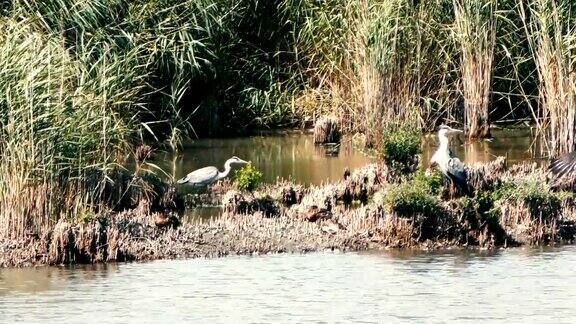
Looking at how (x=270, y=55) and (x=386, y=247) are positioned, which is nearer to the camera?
(x=386, y=247)

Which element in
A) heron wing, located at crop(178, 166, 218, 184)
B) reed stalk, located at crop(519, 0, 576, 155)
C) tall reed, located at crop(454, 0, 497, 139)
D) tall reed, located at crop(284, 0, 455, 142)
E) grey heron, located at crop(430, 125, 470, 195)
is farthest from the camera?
tall reed, located at crop(454, 0, 497, 139)

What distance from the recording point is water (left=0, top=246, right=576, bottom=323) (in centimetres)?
1303

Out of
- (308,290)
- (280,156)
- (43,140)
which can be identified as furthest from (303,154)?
(308,290)

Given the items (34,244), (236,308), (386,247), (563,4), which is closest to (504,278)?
(386,247)

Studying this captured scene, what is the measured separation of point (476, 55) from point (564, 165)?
8.13 metres

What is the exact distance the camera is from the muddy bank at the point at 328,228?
14594 mm

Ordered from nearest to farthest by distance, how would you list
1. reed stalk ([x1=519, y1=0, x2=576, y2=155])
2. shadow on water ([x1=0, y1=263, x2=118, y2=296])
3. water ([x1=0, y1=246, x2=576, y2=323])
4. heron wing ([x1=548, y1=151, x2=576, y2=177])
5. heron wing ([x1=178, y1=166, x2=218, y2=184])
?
water ([x1=0, y1=246, x2=576, y2=323])
shadow on water ([x1=0, y1=263, x2=118, y2=296])
heron wing ([x1=548, y1=151, x2=576, y2=177])
heron wing ([x1=178, y1=166, x2=218, y2=184])
reed stalk ([x1=519, y1=0, x2=576, y2=155])

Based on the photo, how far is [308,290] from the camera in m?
14.0

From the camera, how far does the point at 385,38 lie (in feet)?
79.7

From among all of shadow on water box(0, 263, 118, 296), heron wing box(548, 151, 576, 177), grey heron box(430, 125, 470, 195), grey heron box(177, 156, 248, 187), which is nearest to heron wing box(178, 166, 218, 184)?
grey heron box(177, 156, 248, 187)

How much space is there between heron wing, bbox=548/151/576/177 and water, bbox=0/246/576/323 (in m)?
1.50

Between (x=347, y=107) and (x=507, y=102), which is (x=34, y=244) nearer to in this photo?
(x=347, y=107)

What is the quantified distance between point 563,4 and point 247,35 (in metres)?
6.94

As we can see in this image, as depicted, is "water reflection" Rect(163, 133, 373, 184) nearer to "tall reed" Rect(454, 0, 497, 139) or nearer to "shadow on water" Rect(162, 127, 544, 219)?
"shadow on water" Rect(162, 127, 544, 219)
